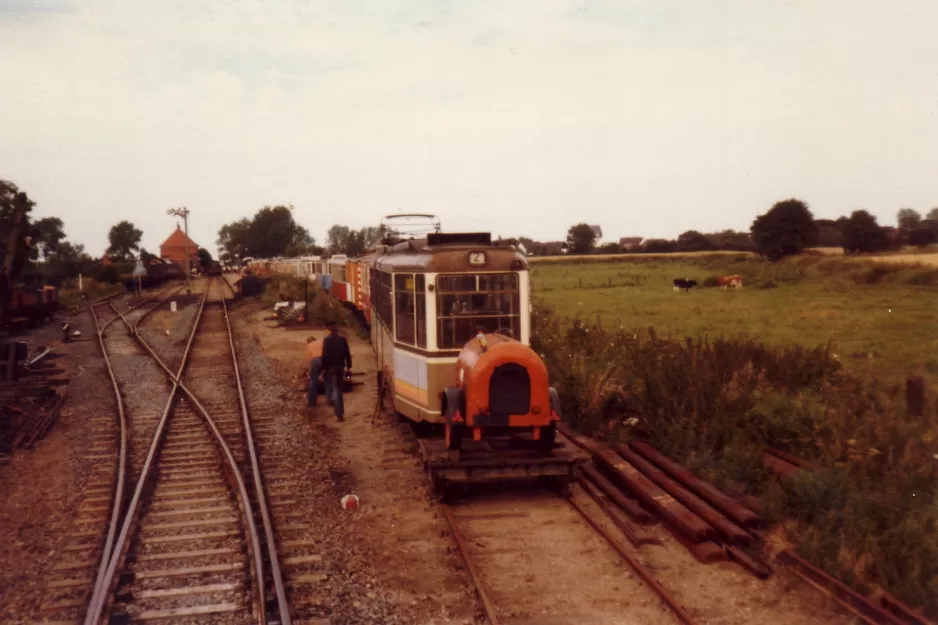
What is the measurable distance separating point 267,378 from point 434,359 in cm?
875

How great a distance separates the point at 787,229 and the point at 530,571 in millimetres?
57857

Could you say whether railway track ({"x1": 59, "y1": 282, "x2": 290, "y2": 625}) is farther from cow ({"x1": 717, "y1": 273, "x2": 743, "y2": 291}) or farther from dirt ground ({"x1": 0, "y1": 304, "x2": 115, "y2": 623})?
cow ({"x1": 717, "y1": 273, "x2": 743, "y2": 291})

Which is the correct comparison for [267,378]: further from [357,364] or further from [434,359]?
[434,359]

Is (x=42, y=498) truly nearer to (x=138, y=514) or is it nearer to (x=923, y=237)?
(x=138, y=514)

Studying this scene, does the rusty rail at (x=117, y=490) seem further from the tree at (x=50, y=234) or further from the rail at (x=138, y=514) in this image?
the tree at (x=50, y=234)

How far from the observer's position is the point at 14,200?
1833cm

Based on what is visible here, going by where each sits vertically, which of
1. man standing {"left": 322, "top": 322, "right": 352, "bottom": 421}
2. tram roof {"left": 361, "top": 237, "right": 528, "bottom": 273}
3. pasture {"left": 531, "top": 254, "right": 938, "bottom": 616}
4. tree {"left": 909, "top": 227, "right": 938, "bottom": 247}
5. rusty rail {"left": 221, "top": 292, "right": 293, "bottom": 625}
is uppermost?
tree {"left": 909, "top": 227, "right": 938, "bottom": 247}

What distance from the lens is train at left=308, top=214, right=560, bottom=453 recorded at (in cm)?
869

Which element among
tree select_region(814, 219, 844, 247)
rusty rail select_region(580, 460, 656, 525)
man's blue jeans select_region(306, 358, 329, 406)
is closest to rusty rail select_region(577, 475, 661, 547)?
rusty rail select_region(580, 460, 656, 525)

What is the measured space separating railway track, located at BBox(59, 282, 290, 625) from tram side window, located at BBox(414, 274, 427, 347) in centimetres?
274

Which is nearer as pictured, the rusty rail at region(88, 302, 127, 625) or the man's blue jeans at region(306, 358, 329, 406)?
the rusty rail at region(88, 302, 127, 625)

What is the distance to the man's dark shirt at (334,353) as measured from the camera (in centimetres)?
1295

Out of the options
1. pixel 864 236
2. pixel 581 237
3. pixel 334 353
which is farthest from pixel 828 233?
pixel 334 353

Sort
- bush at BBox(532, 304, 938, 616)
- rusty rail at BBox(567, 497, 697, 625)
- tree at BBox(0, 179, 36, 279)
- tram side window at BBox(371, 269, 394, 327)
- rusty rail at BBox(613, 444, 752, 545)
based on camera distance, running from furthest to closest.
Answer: tree at BBox(0, 179, 36, 279)
tram side window at BBox(371, 269, 394, 327)
rusty rail at BBox(613, 444, 752, 545)
bush at BBox(532, 304, 938, 616)
rusty rail at BBox(567, 497, 697, 625)
